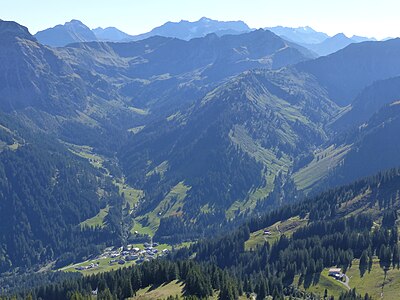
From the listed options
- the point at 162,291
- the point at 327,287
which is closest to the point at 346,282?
the point at 327,287

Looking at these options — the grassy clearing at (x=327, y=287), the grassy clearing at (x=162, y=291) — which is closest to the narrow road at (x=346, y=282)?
the grassy clearing at (x=327, y=287)

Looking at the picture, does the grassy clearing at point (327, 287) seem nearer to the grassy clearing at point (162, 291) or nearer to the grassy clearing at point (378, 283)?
the grassy clearing at point (378, 283)

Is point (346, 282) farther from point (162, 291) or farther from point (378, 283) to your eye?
point (162, 291)

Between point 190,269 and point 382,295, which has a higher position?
→ point 190,269

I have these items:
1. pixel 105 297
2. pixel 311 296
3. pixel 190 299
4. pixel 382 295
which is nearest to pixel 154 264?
pixel 105 297

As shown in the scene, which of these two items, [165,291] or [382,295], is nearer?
[165,291]

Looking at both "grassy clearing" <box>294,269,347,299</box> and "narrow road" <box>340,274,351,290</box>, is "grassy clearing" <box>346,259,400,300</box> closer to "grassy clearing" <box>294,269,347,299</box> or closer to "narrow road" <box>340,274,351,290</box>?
"narrow road" <box>340,274,351,290</box>

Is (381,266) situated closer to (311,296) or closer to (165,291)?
(311,296)

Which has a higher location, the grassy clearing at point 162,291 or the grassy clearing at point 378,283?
the grassy clearing at point 162,291
